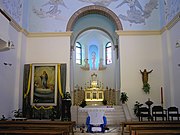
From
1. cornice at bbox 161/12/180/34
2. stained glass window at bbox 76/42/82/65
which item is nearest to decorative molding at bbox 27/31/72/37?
cornice at bbox 161/12/180/34

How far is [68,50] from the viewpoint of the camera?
52.2 ft

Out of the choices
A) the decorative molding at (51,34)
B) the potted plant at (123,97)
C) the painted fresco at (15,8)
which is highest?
the painted fresco at (15,8)

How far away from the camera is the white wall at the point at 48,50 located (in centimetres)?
1587

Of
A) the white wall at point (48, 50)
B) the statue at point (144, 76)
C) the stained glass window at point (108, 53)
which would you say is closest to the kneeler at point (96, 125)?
the statue at point (144, 76)

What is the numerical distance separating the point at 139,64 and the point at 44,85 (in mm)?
6808

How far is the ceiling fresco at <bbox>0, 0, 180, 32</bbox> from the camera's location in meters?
16.2

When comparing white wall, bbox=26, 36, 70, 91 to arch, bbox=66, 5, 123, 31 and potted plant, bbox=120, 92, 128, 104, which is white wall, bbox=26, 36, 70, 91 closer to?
arch, bbox=66, 5, 123, 31

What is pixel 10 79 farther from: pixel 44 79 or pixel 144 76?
pixel 144 76

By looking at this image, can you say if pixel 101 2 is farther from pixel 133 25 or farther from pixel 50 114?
pixel 50 114

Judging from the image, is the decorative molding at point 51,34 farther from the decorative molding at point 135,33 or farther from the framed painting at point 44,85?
the decorative molding at point 135,33

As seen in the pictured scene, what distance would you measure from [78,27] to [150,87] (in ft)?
29.2

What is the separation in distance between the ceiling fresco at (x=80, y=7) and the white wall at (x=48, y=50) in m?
0.76

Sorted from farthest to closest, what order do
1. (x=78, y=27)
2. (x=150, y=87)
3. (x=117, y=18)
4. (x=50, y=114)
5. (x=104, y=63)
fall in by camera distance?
1. (x=104, y=63)
2. (x=78, y=27)
3. (x=117, y=18)
4. (x=150, y=87)
5. (x=50, y=114)

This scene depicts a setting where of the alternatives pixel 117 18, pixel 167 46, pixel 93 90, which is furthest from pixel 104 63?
pixel 167 46
